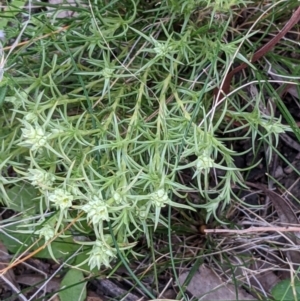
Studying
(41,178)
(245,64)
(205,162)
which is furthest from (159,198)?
(245,64)

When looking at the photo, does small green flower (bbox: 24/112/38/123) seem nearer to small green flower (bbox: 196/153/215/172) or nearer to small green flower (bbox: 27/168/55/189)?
small green flower (bbox: 27/168/55/189)

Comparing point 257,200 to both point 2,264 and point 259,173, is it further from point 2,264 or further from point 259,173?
point 2,264

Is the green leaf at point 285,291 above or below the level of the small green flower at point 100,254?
below

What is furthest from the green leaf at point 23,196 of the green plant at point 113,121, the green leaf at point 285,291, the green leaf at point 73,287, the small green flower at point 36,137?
the green leaf at point 285,291

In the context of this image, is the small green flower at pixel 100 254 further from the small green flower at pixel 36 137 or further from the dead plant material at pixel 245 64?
the dead plant material at pixel 245 64

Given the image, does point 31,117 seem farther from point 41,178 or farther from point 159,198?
point 159,198

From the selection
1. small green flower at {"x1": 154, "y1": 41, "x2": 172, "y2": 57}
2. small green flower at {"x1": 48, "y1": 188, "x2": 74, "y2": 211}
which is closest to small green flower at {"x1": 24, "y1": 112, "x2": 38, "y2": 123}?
small green flower at {"x1": 48, "y1": 188, "x2": 74, "y2": 211}
